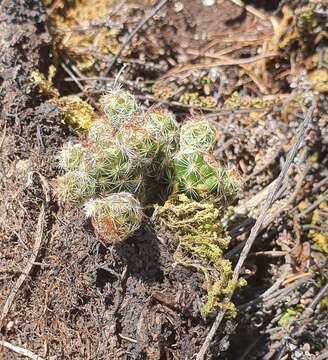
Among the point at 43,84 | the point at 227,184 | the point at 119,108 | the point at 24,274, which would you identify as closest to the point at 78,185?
the point at 119,108

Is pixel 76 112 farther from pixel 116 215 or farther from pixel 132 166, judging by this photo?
pixel 116 215

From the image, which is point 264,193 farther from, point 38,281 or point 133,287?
point 38,281

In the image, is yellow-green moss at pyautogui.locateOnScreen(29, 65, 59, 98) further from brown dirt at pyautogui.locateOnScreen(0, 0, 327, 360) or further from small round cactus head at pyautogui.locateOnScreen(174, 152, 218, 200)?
small round cactus head at pyautogui.locateOnScreen(174, 152, 218, 200)

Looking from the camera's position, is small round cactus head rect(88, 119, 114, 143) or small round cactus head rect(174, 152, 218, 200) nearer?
small round cactus head rect(88, 119, 114, 143)

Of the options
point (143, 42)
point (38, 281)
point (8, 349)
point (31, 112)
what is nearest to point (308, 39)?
point (143, 42)

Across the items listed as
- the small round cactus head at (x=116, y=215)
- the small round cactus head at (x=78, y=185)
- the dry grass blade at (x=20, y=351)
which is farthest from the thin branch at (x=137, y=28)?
the dry grass blade at (x=20, y=351)

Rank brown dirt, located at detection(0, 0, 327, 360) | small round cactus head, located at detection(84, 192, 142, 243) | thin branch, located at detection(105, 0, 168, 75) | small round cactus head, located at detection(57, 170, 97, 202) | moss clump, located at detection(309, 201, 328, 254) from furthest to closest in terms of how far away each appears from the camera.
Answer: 1. thin branch, located at detection(105, 0, 168, 75)
2. moss clump, located at detection(309, 201, 328, 254)
3. brown dirt, located at detection(0, 0, 327, 360)
4. small round cactus head, located at detection(57, 170, 97, 202)
5. small round cactus head, located at detection(84, 192, 142, 243)

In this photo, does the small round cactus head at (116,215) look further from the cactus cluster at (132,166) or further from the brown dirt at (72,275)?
the brown dirt at (72,275)

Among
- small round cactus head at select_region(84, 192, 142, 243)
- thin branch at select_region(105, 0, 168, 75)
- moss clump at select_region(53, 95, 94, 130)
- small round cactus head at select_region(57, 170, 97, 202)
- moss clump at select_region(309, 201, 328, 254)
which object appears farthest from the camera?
thin branch at select_region(105, 0, 168, 75)

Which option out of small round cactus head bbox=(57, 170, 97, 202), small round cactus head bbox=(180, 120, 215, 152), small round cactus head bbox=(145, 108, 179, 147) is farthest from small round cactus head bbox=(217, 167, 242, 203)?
small round cactus head bbox=(57, 170, 97, 202)
